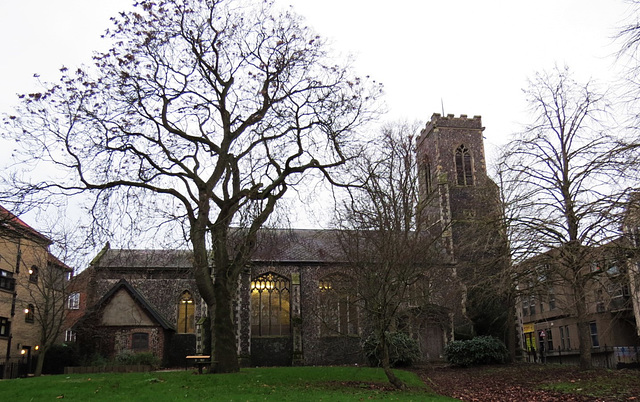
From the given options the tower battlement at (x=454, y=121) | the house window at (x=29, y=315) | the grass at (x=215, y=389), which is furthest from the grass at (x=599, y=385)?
the house window at (x=29, y=315)

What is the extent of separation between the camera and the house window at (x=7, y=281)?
3275 centimetres

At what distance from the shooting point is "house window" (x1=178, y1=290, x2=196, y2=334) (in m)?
34.9

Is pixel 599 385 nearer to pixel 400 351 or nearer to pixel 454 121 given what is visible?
pixel 400 351

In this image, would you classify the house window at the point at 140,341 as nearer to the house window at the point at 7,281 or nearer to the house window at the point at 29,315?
the house window at the point at 29,315

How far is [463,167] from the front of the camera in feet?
132

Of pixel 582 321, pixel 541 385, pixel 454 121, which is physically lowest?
pixel 541 385

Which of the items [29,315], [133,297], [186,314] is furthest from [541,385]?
[29,315]

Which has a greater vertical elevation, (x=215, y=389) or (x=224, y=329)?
(x=224, y=329)

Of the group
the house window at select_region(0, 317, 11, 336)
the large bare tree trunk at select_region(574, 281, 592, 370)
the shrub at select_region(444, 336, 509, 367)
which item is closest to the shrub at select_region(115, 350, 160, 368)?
the house window at select_region(0, 317, 11, 336)

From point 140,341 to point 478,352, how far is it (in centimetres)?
1855

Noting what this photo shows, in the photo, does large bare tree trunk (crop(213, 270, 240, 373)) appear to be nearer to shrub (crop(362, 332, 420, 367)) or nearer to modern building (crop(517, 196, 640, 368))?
shrub (crop(362, 332, 420, 367))

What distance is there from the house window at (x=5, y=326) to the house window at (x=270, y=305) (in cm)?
1460

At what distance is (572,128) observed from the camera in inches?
814

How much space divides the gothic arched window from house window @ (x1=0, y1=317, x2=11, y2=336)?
30.9 m
